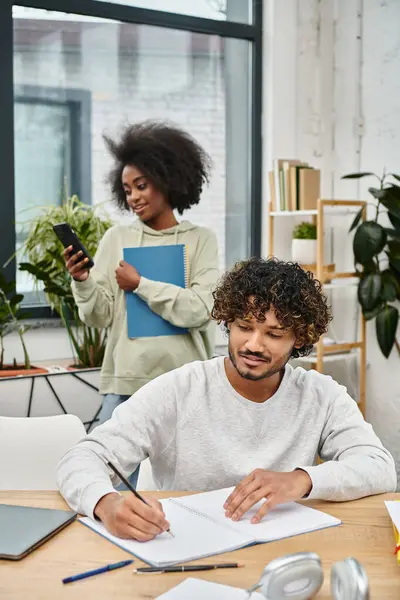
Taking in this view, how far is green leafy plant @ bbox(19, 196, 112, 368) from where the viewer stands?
3.32 m

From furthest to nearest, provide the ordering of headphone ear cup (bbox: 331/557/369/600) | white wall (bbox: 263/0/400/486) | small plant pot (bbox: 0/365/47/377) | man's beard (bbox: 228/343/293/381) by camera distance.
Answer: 1. white wall (bbox: 263/0/400/486)
2. small plant pot (bbox: 0/365/47/377)
3. man's beard (bbox: 228/343/293/381)
4. headphone ear cup (bbox: 331/557/369/600)

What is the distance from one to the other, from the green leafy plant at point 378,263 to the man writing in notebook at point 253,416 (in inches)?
83.2

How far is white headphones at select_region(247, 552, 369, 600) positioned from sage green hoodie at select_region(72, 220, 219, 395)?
1465 millimetres

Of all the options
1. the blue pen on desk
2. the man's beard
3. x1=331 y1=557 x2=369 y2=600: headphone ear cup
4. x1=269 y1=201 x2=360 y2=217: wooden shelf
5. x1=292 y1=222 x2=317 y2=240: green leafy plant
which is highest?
x1=269 y1=201 x2=360 y2=217: wooden shelf

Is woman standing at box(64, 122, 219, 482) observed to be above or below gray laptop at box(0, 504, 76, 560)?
above

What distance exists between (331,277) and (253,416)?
231cm

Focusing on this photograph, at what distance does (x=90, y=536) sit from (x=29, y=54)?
9.31 feet

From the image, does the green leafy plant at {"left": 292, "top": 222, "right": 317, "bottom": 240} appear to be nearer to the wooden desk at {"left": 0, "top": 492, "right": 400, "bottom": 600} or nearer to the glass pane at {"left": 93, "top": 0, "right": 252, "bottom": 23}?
the glass pane at {"left": 93, "top": 0, "right": 252, "bottom": 23}

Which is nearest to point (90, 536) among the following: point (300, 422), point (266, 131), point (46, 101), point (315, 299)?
point (300, 422)

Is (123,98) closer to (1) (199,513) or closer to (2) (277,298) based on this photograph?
(2) (277,298)

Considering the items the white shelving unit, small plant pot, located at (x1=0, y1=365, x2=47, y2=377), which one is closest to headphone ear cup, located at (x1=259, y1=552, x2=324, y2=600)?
small plant pot, located at (x1=0, y1=365, x2=47, y2=377)

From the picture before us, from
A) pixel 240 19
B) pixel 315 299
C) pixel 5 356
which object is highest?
pixel 240 19

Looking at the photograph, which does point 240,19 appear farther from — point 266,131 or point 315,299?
point 315,299

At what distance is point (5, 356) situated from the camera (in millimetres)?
3525
